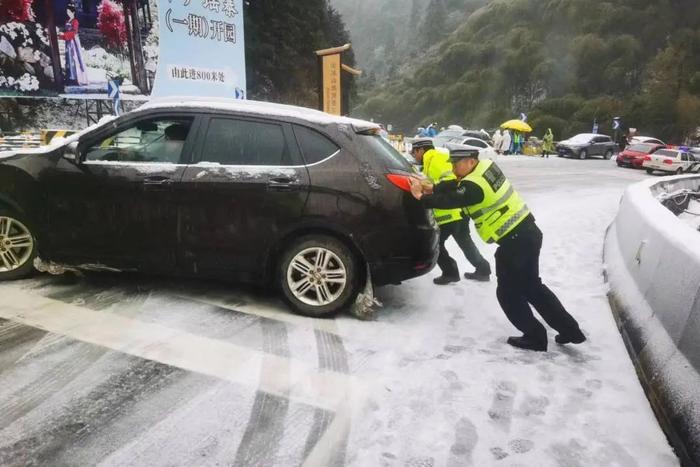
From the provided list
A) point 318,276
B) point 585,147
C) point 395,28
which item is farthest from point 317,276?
point 395,28

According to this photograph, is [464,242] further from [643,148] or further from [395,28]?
[395,28]

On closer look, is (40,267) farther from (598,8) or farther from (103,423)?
(598,8)

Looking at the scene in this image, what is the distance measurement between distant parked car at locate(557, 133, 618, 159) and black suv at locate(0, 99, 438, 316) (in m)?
30.7

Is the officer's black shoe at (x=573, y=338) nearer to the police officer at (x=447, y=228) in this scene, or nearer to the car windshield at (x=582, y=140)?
the police officer at (x=447, y=228)

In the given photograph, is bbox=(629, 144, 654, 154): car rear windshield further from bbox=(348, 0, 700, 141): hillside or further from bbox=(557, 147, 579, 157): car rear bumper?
bbox=(348, 0, 700, 141): hillside

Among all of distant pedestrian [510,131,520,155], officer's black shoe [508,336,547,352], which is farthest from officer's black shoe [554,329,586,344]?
distant pedestrian [510,131,520,155]

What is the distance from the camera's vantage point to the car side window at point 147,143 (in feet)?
13.6

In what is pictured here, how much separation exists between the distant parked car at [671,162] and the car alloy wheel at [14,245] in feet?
87.6

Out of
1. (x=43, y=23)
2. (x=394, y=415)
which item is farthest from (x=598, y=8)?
(x=394, y=415)

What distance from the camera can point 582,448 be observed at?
2.63m

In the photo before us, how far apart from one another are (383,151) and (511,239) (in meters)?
1.21

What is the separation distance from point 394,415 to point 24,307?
10.1 feet

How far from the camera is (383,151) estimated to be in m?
4.14

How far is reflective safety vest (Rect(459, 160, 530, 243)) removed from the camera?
3674 millimetres
